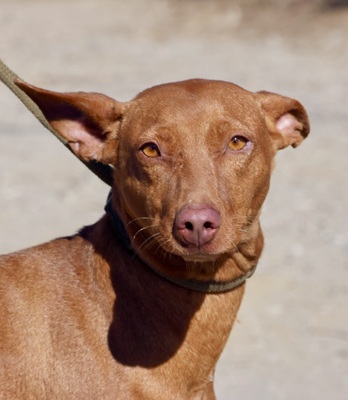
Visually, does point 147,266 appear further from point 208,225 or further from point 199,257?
point 208,225

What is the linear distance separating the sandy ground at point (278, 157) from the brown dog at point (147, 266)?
2.60m

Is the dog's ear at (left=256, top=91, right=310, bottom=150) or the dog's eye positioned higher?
the dog's ear at (left=256, top=91, right=310, bottom=150)

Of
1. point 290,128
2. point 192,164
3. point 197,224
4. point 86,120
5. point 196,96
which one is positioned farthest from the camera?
point 290,128

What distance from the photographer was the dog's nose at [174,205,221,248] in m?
4.57

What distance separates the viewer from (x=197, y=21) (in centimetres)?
2134

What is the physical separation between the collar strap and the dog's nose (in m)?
0.46

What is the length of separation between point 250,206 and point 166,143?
440 millimetres

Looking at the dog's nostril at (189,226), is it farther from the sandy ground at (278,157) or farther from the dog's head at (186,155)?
the sandy ground at (278,157)

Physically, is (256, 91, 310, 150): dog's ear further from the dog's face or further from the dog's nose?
the dog's nose

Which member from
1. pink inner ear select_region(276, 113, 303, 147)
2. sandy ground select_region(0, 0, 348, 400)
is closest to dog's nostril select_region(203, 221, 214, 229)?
pink inner ear select_region(276, 113, 303, 147)

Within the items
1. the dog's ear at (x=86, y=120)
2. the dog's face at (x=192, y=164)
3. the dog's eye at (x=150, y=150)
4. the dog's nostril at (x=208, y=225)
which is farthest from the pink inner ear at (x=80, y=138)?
the dog's nostril at (x=208, y=225)

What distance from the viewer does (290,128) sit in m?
5.45

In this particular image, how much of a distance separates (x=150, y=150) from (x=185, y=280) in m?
0.57

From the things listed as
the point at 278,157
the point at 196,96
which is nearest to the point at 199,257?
the point at 196,96
